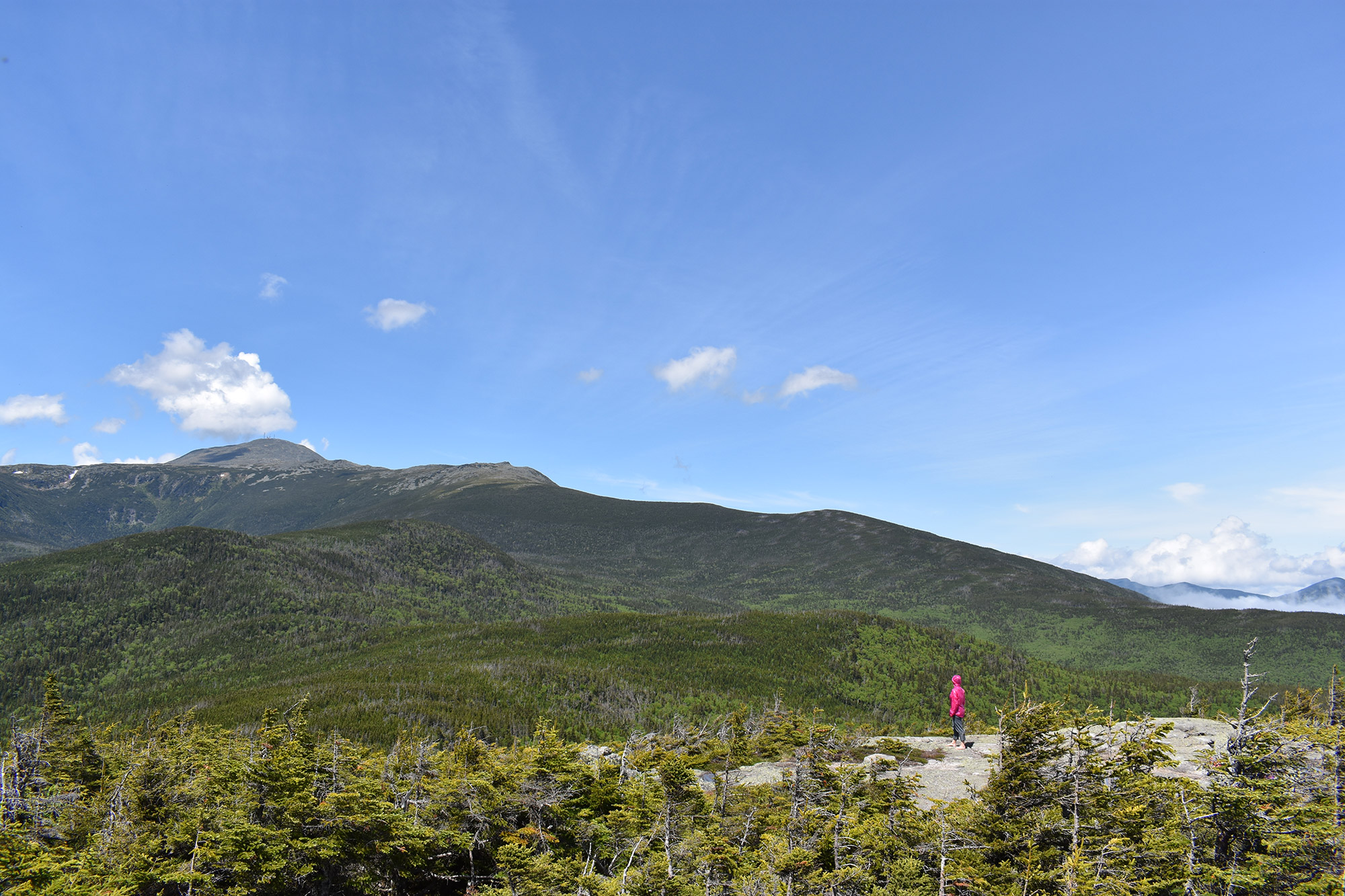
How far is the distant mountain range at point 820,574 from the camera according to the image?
2250 inches

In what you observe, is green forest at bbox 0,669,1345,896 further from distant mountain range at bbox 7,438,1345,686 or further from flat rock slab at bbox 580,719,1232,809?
distant mountain range at bbox 7,438,1345,686

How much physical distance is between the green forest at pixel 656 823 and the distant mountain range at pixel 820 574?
48.9 meters

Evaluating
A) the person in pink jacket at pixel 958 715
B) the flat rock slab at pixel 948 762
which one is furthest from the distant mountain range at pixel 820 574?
the person in pink jacket at pixel 958 715

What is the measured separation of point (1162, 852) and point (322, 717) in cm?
2914

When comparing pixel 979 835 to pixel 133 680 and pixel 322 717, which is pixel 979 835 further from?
pixel 133 680

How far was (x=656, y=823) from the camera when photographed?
33.3 ft

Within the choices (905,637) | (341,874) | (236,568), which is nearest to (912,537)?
(905,637)

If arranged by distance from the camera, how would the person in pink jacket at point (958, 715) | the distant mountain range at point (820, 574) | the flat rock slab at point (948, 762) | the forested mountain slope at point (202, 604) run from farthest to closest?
the distant mountain range at point (820, 574) → the forested mountain slope at point (202, 604) → the person in pink jacket at point (958, 715) → the flat rock slab at point (948, 762)

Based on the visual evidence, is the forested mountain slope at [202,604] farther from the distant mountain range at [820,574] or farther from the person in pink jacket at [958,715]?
the person in pink jacket at [958,715]

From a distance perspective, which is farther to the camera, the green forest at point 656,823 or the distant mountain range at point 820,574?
the distant mountain range at point 820,574

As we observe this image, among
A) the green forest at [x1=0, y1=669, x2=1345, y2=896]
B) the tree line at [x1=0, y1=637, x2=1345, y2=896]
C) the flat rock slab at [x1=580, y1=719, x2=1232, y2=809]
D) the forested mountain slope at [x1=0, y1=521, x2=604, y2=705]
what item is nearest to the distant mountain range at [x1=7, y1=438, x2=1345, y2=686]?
the forested mountain slope at [x1=0, y1=521, x2=604, y2=705]

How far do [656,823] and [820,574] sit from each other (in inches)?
4222

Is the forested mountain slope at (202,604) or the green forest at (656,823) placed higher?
the green forest at (656,823)

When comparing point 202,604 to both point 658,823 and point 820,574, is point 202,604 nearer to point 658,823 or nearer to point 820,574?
point 658,823
